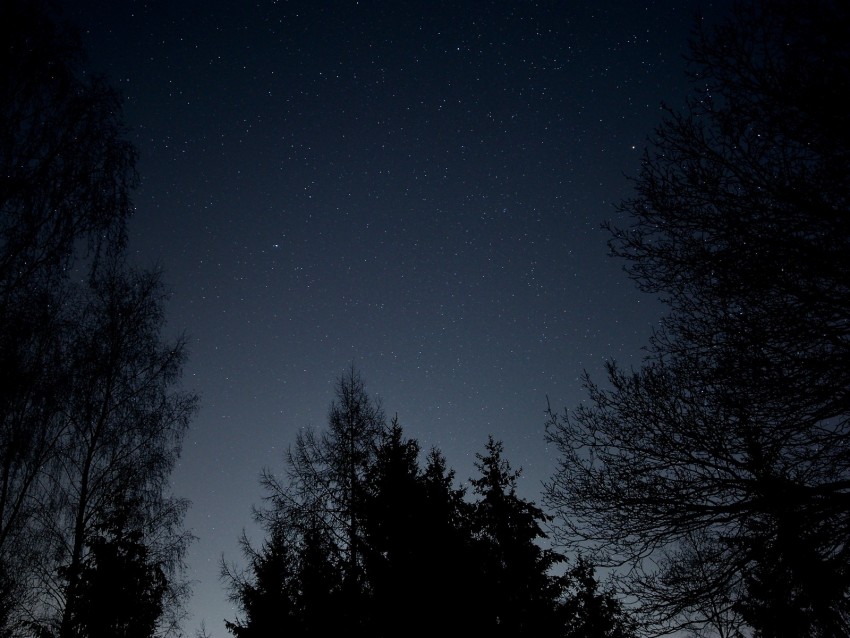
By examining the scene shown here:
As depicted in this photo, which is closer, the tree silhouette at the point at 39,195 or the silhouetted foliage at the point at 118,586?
the tree silhouette at the point at 39,195

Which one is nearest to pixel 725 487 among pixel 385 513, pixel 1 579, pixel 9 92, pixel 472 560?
pixel 472 560

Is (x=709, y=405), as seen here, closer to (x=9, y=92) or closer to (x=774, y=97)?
(x=774, y=97)

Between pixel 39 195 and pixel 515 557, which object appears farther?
pixel 515 557

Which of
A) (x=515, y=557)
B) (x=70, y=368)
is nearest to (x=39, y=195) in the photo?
(x=70, y=368)

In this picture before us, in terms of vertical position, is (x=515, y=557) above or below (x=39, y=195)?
below

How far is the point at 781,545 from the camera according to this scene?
4.05m

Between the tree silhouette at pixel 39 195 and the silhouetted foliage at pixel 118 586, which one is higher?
the tree silhouette at pixel 39 195

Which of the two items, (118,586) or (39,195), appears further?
(118,586)

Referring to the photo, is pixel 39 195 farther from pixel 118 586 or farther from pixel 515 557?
pixel 515 557

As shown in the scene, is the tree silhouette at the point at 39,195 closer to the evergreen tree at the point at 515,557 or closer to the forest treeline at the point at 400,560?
the forest treeline at the point at 400,560

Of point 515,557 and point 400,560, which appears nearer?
point 400,560

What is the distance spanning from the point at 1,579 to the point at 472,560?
34.6 feet

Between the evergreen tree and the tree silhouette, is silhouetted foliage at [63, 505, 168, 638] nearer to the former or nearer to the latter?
the tree silhouette

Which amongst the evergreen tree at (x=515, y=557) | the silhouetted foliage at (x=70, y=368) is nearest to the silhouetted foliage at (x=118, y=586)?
the silhouetted foliage at (x=70, y=368)
